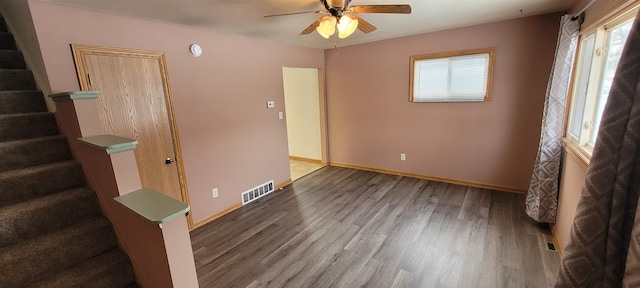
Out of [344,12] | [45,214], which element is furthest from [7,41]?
[344,12]

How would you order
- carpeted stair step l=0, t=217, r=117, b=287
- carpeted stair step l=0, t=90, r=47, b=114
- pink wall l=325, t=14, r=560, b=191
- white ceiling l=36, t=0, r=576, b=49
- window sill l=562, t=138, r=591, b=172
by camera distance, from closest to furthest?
carpeted stair step l=0, t=217, r=117, b=287 < window sill l=562, t=138, r=591, b=172 < carpeted stair step l=0, t=90, r=47, b=114 < white ceiling l=36, t=0, r=576, b=49 < pink wall l=325, t=14, r=560, b=191

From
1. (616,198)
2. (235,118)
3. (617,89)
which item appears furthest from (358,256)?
(235,118)

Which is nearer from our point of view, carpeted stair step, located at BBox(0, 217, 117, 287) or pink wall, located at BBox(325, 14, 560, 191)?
carpeted stair step, located at BBox(0, 217, 117, 287)

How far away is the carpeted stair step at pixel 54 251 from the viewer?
1.39 m

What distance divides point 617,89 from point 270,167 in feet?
12.2

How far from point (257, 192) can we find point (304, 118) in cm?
224

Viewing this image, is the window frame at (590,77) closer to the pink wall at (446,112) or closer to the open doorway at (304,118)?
the pink wall at (446,112)

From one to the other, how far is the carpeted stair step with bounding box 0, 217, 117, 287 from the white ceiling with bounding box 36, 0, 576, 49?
1.73 metres

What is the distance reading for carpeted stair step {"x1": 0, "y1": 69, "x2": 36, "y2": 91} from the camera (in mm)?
2094

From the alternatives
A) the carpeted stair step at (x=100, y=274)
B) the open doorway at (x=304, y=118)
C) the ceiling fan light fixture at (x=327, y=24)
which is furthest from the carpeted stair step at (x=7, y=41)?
the open doorway at (x=304, y=118)

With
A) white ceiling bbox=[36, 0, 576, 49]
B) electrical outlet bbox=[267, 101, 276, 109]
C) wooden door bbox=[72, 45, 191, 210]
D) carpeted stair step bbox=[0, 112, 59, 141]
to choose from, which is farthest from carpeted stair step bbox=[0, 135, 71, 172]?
electrical outlet bbox=[267, 101, 276, 109]

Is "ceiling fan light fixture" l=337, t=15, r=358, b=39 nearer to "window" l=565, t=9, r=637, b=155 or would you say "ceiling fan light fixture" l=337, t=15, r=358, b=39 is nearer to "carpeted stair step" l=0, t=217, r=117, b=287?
"window" l=565, t=9, r=637, b=155

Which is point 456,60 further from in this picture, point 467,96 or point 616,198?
point 616,198

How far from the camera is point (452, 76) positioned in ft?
12.5
